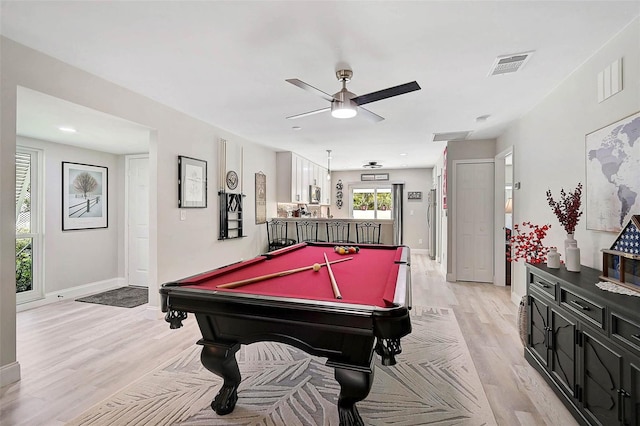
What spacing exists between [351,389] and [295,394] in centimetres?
77

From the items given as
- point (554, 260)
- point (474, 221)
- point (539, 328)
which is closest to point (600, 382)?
point (539, 328)

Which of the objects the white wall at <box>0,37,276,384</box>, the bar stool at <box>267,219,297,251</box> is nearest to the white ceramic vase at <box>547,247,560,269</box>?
the white wall at <box>0,37,276,384</box>

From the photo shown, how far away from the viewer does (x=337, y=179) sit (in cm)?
982

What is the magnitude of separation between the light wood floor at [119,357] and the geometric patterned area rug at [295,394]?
150mm

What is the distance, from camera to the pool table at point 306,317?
1358 mm

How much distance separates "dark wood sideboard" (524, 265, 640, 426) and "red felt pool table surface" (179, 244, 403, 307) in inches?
42.0

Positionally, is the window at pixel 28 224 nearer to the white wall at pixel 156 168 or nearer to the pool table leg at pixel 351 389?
the white wall at pixel 156 168

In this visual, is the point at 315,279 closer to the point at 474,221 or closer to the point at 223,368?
the point at 223,368

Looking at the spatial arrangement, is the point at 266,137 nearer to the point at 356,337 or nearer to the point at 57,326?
the point at 57,326

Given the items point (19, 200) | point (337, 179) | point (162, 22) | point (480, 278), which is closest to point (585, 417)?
point (162, 22)

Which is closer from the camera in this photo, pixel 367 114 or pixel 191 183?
pixel 367 114

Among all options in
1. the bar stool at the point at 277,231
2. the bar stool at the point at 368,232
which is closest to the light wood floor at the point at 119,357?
the bar stool at the point at 368,232

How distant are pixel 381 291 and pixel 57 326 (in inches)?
146

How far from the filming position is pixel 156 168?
140 inches
